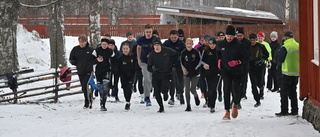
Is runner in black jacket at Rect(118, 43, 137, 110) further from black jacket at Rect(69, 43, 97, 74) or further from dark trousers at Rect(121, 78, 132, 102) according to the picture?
black jacket at Rect(69, 43, 97, 74)

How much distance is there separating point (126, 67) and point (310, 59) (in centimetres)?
496

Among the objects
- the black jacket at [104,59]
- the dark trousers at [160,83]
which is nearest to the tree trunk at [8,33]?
the black jacket at [104,59]

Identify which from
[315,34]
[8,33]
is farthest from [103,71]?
[8,33]

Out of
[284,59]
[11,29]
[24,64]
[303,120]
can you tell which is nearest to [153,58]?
[284,59]

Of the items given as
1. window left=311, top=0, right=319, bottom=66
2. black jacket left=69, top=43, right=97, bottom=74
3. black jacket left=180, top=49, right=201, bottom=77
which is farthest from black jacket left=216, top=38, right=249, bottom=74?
black jacket left=69, top=43, right=97, bottom=74

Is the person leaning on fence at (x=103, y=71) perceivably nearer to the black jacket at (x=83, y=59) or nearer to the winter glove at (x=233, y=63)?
the black jacket at (x=83, y=59)

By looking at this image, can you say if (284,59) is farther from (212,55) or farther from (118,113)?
(118,113)

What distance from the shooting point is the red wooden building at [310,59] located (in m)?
8.76

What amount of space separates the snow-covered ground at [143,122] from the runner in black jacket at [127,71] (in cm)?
44

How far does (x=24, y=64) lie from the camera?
23781 millimetres

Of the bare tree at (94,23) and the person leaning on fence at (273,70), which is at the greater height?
the bare tree at (94,23)

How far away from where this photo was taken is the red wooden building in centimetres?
876

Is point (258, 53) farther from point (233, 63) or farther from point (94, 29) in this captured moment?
point (94, 29)

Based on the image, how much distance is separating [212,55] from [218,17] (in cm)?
2869
